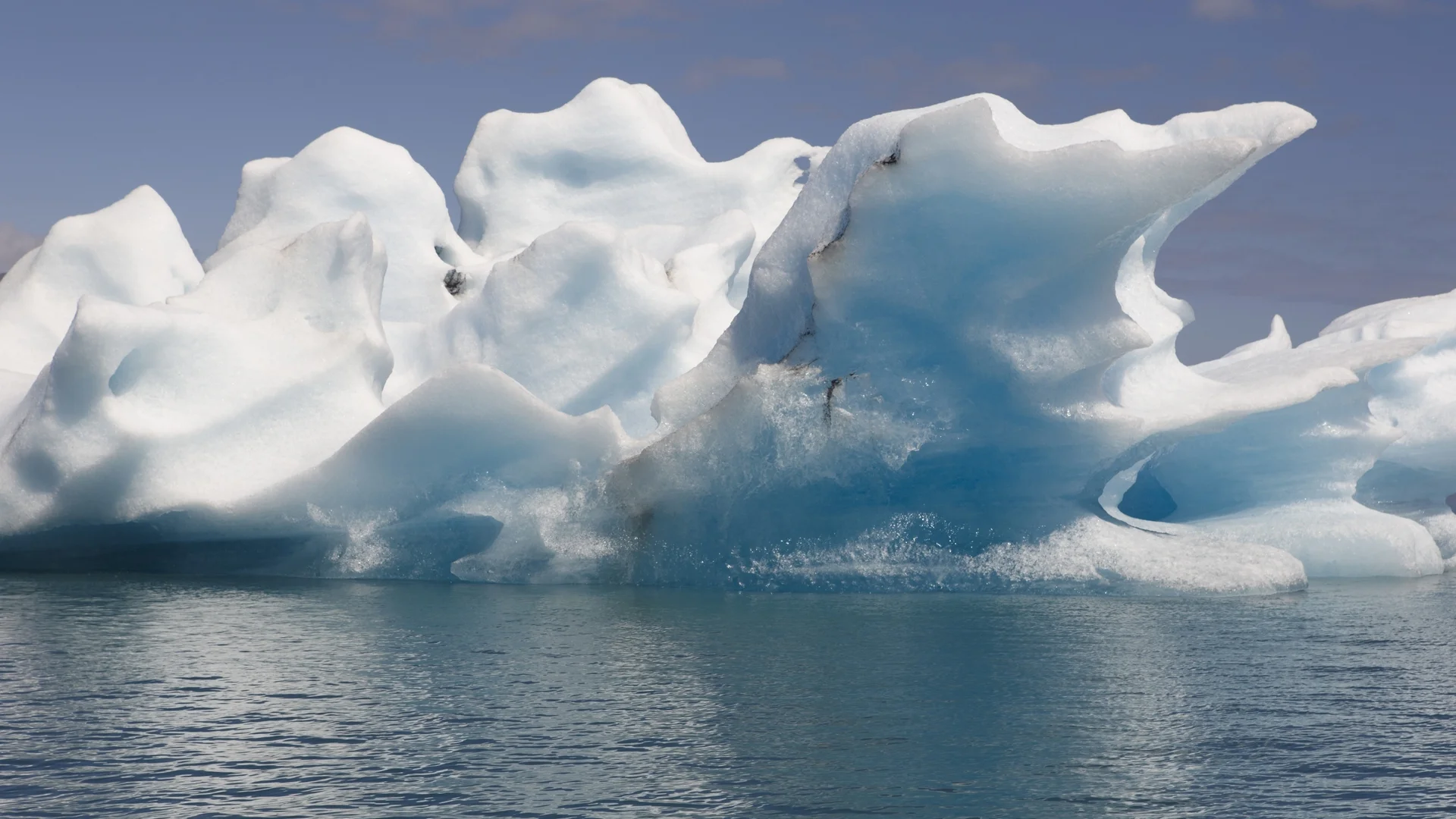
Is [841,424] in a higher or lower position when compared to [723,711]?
higher

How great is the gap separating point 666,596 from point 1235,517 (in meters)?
5.05

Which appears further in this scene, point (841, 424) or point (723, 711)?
point (841, 424)

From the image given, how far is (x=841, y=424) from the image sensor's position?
357 inches

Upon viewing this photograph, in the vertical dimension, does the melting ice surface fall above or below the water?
above

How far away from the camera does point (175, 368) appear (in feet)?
34.0

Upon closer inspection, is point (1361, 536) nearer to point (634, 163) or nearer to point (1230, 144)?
point (1230, 144)

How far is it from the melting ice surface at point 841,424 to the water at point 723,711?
1.03m

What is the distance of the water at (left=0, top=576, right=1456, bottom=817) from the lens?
4148 millimetres

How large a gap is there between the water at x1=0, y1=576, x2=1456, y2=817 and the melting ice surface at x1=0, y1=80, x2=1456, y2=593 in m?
1.03

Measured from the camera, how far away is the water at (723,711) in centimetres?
415

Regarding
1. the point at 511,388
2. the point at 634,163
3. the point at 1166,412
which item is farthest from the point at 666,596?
the point at 634,163

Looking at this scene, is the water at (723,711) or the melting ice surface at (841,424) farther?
the melting ice surface at (841,424)

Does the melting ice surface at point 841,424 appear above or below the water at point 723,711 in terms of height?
above

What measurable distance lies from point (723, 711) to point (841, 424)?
3.96 metres
